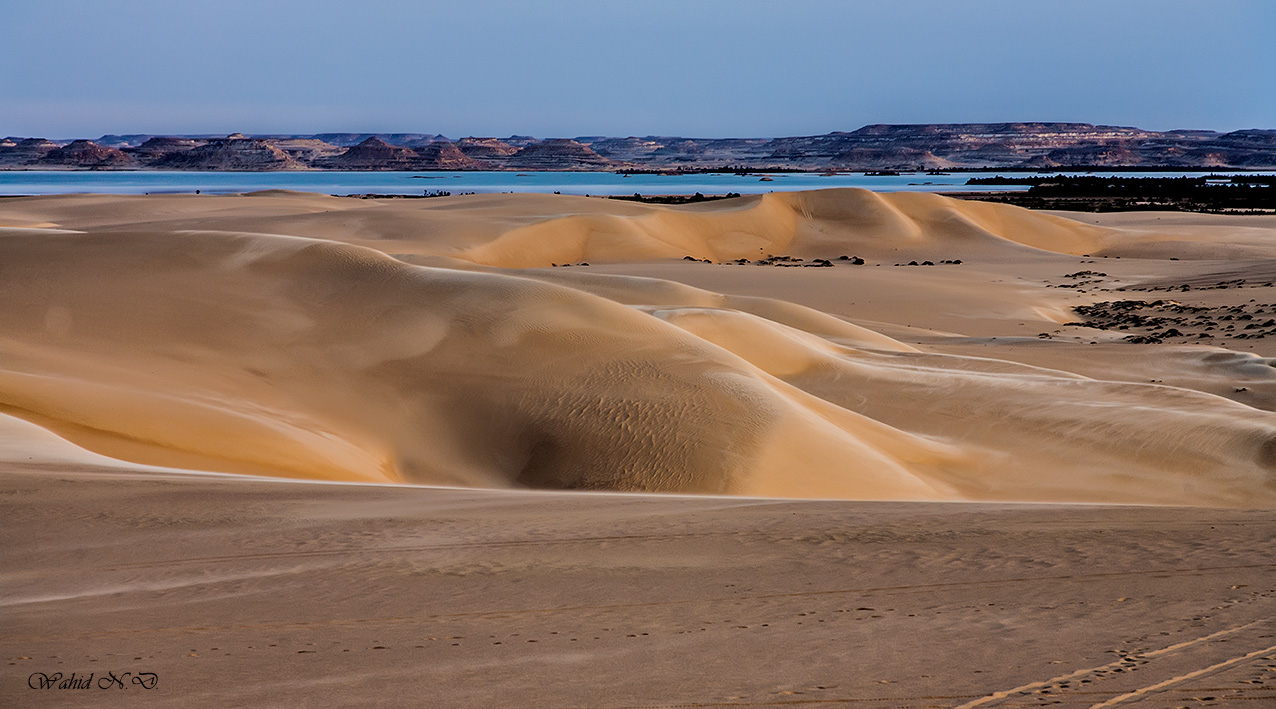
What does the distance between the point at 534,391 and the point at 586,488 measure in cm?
181

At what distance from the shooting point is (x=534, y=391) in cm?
992

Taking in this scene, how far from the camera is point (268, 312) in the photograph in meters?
11.3

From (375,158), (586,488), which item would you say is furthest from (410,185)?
(586,488)

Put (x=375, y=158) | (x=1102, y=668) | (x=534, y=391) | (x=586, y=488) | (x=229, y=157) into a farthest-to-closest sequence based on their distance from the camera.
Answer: (x=375, y=158)
(x=229, y=157)
(x=534, y=391)
(x=586, y=488)
(x=1102, y=668)

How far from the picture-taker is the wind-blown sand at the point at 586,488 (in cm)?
347

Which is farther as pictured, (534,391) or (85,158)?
(85,158)

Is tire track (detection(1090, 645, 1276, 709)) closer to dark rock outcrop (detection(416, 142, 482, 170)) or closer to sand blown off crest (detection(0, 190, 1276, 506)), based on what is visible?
sand blown off crest (detection(0, 190, 1276, 506))

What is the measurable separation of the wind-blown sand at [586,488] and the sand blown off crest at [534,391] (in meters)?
0.05

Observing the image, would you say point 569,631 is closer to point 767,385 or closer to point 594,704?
point 594,704
